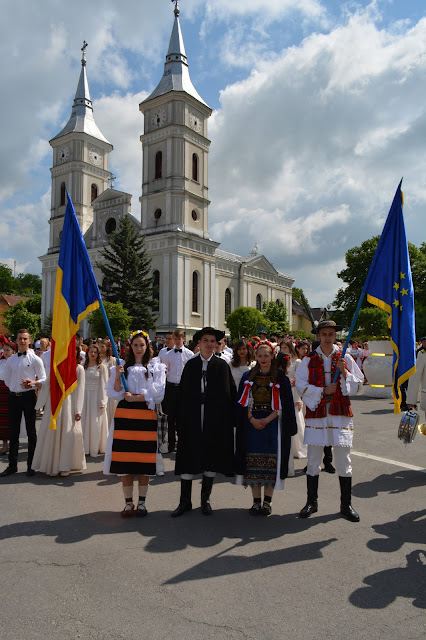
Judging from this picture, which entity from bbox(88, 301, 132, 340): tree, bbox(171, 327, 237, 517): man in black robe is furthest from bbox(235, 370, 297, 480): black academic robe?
bbox(88, 301, 132, 340): tree

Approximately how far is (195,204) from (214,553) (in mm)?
43047

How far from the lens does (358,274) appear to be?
5216 cm

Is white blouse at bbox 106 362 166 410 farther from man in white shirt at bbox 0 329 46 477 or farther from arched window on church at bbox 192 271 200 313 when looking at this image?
arched window on church at bbox 192 271 200 313

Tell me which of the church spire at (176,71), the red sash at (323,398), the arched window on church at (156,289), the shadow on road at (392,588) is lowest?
the shadow on road at (392,588)

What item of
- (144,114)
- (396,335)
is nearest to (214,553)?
(396,335)

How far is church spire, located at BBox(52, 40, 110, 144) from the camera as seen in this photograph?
5525 cm

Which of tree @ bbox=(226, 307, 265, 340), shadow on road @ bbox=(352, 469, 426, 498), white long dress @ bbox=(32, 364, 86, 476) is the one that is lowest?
shadow on road @ bbox=(352, 469, 426, 498)

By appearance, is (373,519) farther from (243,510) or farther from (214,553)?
(214,553)

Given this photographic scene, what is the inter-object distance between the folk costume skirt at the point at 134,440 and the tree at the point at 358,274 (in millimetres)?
45782

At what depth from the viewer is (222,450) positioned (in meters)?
5.54

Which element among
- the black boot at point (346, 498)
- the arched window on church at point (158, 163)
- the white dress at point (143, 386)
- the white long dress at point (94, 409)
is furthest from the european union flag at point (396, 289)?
the arched window on church at point (158, 163)

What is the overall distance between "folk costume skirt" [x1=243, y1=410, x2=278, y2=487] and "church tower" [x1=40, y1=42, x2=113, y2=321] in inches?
1965

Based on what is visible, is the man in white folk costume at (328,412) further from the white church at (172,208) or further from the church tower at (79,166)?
the church tower at (79,166)

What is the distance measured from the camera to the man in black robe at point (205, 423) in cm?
551
